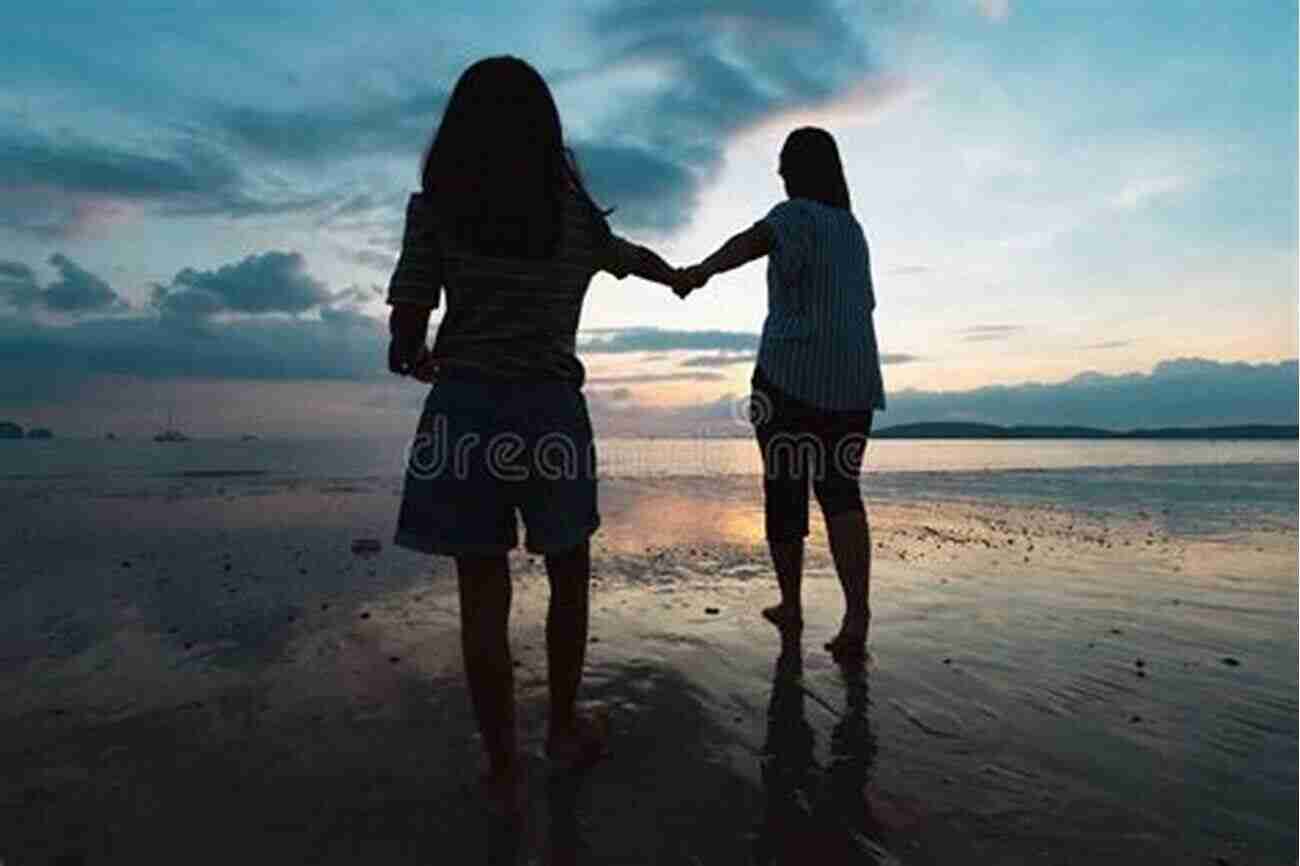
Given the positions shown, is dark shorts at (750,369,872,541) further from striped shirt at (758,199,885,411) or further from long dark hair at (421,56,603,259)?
long dark hair at (421,56,603,259)

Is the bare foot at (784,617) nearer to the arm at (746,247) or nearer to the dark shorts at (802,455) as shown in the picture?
the dark shorts at (802,455)

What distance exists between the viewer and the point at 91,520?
9.69 metres

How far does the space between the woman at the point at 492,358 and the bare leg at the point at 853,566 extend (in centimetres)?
176

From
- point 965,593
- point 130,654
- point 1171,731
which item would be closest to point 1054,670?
point 1171,731

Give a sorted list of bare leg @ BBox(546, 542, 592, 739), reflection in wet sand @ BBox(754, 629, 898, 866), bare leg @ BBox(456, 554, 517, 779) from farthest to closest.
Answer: bare leg @ BBox(546, 542, 592, 739), bare leg @ BBox(456, 554, 517, 779), reflection in wet sand @ BBox(754, 629, 898, 866)

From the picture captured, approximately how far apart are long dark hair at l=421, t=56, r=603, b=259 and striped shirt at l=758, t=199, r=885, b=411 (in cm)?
206

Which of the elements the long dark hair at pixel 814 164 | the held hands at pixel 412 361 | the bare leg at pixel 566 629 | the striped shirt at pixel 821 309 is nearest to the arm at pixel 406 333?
the held hands at pixel 412 361

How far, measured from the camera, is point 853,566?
4406mm

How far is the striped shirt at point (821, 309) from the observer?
4.62 metres

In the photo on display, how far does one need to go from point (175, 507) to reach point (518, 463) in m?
10.2

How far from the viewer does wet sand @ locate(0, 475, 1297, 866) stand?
90.6 inches

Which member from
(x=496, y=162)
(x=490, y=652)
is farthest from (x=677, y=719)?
(x=496, y=162)

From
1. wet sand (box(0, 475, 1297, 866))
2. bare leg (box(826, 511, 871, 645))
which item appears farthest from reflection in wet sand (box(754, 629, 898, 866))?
bare leg (box(826, 511, 871, 645))

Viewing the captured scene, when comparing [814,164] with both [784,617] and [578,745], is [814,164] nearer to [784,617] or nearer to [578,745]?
[784,617]
